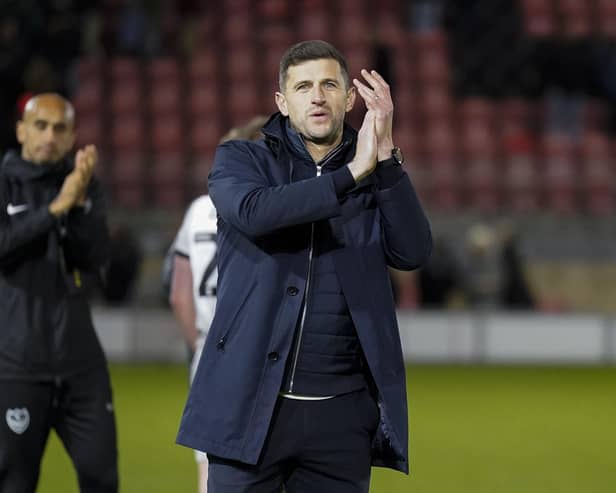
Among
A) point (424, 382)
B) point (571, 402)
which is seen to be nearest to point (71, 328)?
point (571, 402)

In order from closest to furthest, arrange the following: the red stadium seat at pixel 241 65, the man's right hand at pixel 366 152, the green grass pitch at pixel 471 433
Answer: the man's right hand at pixel 366 152, the green grass pitch at pixel 471 433, the red stadium seat at pixel 241 65

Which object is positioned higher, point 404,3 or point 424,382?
point 404,3

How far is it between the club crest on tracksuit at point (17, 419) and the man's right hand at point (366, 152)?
2.25 m

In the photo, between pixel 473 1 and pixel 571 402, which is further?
pixel 473 1

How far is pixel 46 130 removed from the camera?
5.65 metres

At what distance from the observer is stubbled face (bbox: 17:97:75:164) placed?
5.63m

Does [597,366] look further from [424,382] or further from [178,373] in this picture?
[178,373]

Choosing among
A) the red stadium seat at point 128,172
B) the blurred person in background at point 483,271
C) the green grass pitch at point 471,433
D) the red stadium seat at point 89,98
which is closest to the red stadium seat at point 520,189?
the blurred person in background at point 483,271

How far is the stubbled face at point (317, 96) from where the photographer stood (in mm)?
3900

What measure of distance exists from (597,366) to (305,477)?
40.9 ft

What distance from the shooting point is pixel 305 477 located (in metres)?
3.99

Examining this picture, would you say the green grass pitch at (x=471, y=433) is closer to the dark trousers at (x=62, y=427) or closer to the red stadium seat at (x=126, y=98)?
the dark trousers at (x=62, y=427)

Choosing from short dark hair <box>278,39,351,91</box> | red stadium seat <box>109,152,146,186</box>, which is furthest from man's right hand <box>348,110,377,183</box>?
red stadium seat <box>109,152,146,186</box>

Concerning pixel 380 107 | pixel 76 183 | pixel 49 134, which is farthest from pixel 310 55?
pixel 49 134
